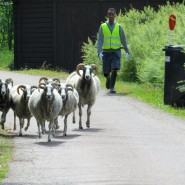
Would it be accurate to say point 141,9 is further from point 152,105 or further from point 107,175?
point 107,175

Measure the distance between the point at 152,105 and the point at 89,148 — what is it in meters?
7.97

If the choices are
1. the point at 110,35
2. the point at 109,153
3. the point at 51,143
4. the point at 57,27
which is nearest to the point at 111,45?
the point at 110,35

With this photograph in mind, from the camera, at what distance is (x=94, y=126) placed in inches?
784

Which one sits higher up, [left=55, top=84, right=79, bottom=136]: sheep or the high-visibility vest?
the high-visibility vest

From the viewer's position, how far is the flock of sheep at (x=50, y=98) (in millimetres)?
18062

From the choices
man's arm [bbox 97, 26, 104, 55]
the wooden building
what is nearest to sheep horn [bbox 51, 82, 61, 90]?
man's arm [bbox 97, 26, 104, 55]

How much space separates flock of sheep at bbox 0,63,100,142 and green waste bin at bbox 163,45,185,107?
8.07 ft

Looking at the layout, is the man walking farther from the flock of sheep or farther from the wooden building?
the wooden building

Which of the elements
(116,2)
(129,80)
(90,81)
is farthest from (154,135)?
(116,2)

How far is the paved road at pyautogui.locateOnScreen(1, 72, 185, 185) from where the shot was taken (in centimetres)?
1269

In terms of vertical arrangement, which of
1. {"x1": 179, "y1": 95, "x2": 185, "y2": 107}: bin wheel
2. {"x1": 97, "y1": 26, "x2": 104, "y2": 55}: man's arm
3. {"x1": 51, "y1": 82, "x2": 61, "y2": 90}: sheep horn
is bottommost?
{"x1": 179, "y1": 95, "x2": 185, "y2": 107}: bin wheel

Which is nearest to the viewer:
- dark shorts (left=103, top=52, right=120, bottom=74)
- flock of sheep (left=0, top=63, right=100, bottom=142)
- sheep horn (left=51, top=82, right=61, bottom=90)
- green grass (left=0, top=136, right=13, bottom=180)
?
green grass (left=0, top=136, right=13, bottom=180)

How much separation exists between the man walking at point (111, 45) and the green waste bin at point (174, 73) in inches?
118

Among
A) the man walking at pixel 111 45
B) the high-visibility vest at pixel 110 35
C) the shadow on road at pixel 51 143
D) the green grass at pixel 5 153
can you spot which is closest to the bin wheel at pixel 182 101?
the man walking at pixel 111 45
